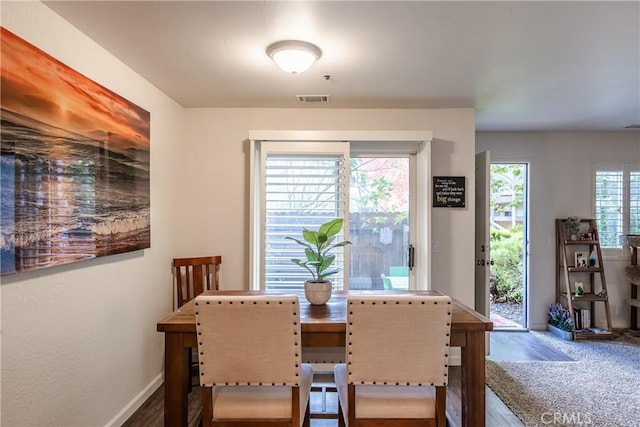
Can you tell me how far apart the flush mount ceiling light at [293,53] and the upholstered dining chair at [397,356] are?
4.80ft

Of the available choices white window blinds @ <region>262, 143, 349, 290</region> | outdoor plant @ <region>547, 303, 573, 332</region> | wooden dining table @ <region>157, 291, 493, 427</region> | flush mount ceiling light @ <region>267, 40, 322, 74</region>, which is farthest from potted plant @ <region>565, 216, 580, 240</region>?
flush mount ceiling light @ <region>267, 40, 322, 74</region>

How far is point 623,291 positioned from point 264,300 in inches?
201

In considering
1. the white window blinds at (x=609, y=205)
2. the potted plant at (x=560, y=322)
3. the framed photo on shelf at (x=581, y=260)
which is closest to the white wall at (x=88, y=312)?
the potted plant at (x=560, y=322)

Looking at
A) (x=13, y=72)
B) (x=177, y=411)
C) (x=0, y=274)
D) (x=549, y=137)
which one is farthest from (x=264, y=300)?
(x=549, y=137)

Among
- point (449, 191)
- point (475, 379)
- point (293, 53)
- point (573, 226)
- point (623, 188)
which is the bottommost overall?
point (475, 379)

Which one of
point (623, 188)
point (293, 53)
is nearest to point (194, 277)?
point (293, 53)

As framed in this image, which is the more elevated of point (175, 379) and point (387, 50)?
point (387, 50)

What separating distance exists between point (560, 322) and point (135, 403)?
4.59 m

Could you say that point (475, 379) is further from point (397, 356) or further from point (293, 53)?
point (293, 53)

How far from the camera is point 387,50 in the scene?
217 centimetres

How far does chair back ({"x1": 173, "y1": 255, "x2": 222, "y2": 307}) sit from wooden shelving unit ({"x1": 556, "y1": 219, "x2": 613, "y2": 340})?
13.5 feet

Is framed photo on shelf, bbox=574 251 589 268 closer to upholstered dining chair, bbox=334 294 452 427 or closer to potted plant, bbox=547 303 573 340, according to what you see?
potted plant, bbox=547 303 573 340

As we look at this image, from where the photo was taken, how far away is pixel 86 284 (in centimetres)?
202

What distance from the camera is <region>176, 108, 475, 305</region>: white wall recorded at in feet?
11.2
